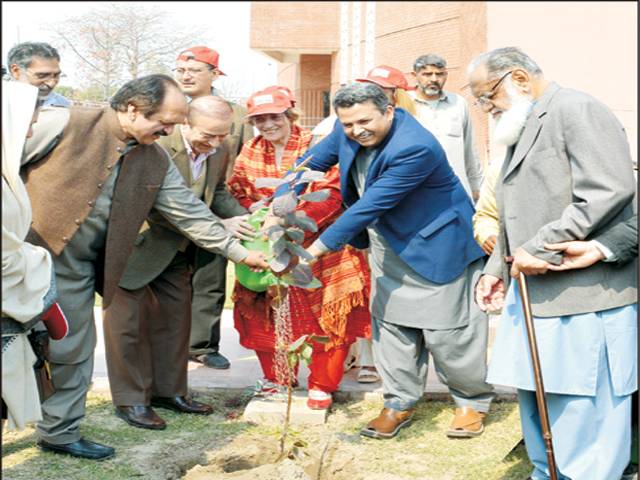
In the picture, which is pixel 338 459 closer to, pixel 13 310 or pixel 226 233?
pixel 226 233

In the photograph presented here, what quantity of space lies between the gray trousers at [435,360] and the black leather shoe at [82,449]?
1472mm

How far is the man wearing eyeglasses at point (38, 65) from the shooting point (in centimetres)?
538

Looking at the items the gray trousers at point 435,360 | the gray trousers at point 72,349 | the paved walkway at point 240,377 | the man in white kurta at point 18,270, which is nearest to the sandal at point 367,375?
the paved walkway at point 240,377

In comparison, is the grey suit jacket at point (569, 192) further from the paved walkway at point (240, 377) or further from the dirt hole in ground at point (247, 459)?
the paved walkway at point (240, 377)

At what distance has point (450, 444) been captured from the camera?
4.57m

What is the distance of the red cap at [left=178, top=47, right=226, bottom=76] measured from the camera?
5574mm

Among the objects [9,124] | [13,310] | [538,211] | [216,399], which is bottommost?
[216,399]

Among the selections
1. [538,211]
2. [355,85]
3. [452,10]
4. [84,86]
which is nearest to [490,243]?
[538,211]

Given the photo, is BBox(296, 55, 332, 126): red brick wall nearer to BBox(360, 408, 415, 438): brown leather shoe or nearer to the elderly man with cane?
BBox(360, 408, 415, 438): brown leather shoe

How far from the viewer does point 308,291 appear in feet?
16.3

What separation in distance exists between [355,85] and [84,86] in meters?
2.35

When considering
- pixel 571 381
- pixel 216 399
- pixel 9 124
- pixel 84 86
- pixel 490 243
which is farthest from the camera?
pixel 84 86

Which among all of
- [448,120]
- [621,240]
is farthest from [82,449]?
[448,120]

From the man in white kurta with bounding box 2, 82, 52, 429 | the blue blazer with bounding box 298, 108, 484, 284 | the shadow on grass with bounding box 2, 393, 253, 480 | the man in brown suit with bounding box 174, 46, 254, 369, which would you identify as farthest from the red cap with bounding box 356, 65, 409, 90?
the man in white kurta with bounding box 2, 82, 52, 429
